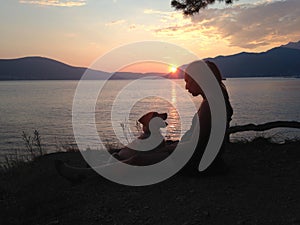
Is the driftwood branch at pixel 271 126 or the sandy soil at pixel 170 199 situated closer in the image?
the sandy soil at pixel 170 199

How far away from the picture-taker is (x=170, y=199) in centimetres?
472

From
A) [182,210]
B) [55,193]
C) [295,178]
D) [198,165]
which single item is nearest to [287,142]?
[295,178]

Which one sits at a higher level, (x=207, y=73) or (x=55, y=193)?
(x=207, y=73)

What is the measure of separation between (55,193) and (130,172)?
1183 millimetres

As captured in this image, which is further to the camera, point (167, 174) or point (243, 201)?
point (167, 174)

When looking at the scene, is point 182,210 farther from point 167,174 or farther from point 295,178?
point 295,178

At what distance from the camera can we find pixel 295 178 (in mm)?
5320

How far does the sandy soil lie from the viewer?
4180mm

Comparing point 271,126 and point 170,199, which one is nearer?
point 170,199

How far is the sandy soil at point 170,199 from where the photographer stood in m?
4.18

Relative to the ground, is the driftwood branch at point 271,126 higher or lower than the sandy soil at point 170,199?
higher

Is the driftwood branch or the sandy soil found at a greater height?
the driftwood branch

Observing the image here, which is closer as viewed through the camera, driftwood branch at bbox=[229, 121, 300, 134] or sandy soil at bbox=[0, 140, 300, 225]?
sandy soil at bbox=[0, 140, 300, 225]

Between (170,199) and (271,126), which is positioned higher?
(271,126)
